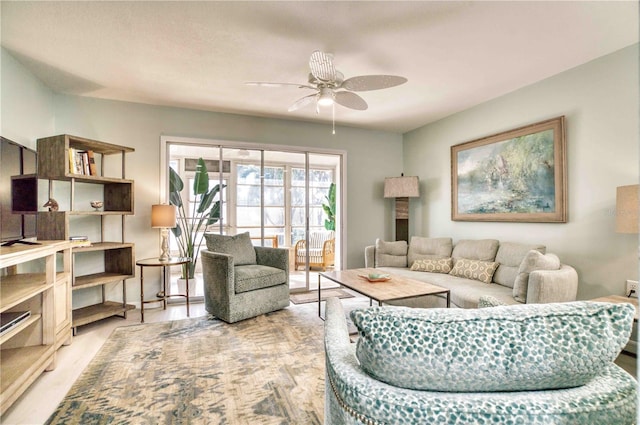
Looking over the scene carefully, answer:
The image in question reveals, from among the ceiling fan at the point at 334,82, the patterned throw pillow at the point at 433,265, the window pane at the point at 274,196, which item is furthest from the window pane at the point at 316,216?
the ceiling fan at the point at 334,82

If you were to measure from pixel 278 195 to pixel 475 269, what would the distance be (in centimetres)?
285

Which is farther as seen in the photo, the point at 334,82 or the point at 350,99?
the point at 350,99

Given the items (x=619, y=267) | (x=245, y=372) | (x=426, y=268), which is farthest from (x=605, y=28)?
(x=245, y=372)

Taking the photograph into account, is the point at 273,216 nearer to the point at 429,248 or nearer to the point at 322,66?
the point at 429,248

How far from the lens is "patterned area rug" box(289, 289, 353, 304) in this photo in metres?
4.17

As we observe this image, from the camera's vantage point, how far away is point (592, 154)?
2.84 metres

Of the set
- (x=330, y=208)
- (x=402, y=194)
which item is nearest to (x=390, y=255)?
(x=402, y=194)

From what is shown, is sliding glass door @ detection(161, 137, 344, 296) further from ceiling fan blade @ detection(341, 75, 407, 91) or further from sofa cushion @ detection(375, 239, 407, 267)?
ceiling fan blade @ detection(341, 75, 407, 91)

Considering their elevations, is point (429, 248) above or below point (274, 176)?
below

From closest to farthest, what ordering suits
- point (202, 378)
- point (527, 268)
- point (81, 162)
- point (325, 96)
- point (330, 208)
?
point (202, 378) < point (527, 268) < point (325, 96) < point (81, 162) < point (330, 208)

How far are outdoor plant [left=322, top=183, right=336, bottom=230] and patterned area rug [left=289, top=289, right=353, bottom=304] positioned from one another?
110cm

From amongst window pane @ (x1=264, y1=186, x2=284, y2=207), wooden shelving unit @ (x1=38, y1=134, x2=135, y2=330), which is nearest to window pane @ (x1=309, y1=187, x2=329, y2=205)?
window pane @ (x1=264, y1=186, x2=284, y2=207)

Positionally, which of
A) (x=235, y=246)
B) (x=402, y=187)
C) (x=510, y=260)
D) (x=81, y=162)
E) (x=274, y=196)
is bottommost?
(x=510, y=260)

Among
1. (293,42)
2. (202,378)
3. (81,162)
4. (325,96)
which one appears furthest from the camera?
(81,162)
